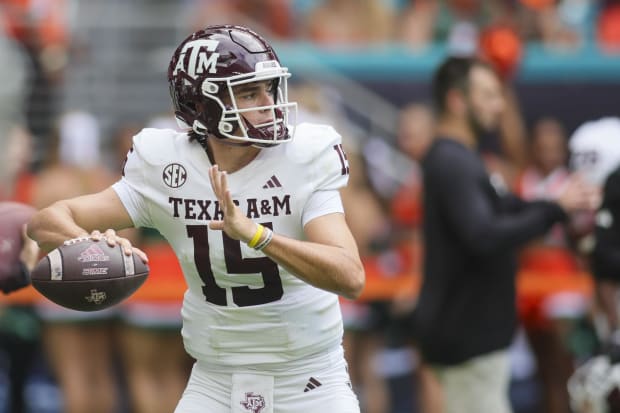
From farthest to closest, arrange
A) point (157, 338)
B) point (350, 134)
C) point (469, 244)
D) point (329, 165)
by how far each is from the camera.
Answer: point (350, 134) → point (157, 338) → point (469, 244) → point (329, 165)

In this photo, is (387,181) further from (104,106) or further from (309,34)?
(104,106)

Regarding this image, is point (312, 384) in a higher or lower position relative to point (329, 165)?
lower

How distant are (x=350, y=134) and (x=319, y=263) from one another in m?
5.32

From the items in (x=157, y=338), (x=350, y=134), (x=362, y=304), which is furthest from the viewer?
(x=350, y=134)

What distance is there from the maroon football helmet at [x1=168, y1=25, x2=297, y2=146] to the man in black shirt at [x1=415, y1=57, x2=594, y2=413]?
1600 mm

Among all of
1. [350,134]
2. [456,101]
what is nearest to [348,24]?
[350,134]

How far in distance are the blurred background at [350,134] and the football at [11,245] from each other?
8.50ft

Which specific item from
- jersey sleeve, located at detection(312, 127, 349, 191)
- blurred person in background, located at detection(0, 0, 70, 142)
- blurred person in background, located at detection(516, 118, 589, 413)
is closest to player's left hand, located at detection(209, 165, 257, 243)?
jersey sleeve, located at detection(312, 127, 349, 191)

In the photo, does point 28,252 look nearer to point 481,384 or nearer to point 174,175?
point 174,175

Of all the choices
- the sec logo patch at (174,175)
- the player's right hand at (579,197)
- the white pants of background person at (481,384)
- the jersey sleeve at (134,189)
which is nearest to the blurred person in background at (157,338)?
the white pants of background person at (481,384)

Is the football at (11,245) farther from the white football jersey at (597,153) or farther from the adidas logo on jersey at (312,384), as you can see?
Result: the white football jersey at (597,153)

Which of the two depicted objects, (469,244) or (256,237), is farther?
(469,244)

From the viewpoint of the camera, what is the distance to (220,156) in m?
4.07

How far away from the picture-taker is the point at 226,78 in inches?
154
